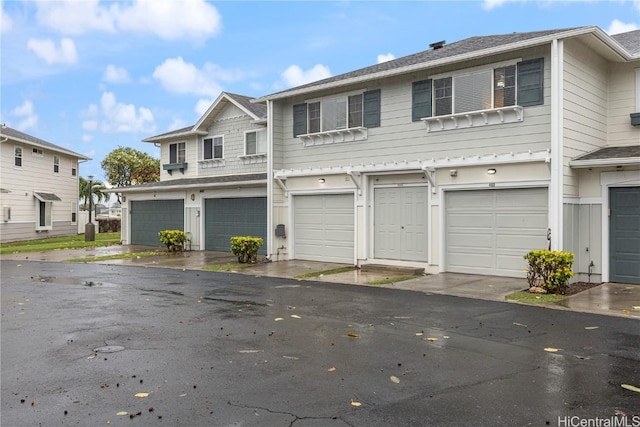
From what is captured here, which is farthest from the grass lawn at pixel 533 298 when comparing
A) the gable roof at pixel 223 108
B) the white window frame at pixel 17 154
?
the white window frame at pixel 17 154

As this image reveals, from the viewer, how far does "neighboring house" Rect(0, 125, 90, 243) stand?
27719 millimetres

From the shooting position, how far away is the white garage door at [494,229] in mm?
12469


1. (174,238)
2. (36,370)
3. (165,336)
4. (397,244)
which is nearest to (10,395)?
(36,370)

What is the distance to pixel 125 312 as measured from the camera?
28.4ft

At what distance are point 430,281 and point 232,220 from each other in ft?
36.5

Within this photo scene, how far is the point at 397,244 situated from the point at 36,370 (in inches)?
434

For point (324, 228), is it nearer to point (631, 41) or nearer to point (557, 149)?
point (557, 149)

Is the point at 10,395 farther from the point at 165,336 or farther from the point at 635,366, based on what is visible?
the point at 635,366

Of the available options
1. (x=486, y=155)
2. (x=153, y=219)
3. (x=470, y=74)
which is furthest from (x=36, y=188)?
(x=486, y=155)

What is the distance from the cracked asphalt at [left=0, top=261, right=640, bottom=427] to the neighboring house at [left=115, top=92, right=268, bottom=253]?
11.1m

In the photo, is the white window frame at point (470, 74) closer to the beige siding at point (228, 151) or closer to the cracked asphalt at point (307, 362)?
the cracked asphalt at point (307, 362)

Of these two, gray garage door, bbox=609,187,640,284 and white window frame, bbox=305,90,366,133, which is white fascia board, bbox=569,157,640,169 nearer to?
gray garage door, bbox=609,187,640,284

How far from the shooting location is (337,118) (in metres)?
16.6

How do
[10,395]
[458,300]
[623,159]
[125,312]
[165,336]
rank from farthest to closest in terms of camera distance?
[623,159]
[458,300]
[125,312]
[165,336]
[10,395]
